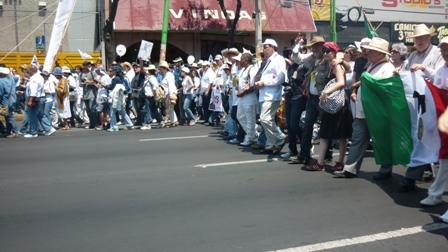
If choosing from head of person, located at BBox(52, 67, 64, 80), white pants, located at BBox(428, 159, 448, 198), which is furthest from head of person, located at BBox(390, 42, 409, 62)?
head of person, located at BBox(52, 67, 64, 80)

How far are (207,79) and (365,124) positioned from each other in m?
8.71

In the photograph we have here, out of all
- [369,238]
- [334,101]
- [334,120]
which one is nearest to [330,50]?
[334,101]

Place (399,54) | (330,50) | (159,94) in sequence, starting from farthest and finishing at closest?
(159,94) → (399,54) → (330,50)

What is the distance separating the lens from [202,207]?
257 inches

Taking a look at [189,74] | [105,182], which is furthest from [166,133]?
[105,182]

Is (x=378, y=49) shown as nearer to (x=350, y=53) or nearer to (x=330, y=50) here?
(x=330, y=50)

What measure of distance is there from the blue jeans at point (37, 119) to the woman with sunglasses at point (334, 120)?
8.16m

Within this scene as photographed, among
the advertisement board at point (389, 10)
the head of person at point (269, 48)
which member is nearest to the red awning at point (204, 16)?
the advertisement board at point (389, 10)

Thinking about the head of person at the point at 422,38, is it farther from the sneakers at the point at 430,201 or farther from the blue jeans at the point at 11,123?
the blue jeans at the point at 11,123

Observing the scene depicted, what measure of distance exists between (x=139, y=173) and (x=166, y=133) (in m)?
5.38

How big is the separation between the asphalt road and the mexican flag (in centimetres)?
48

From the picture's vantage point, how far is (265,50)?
9.75m

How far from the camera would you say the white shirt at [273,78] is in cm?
965

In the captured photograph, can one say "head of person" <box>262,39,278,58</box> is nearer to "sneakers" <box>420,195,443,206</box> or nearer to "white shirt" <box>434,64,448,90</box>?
"white shirt" <box>434,64,448,90</box>
